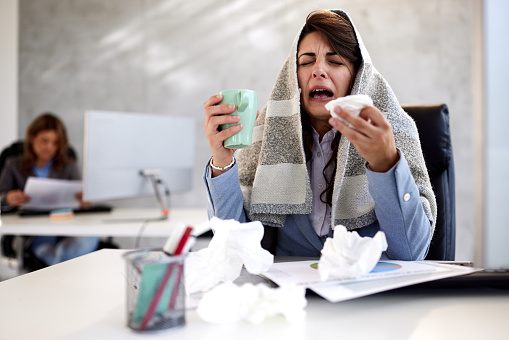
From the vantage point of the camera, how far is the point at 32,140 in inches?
116

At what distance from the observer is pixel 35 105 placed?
366cm

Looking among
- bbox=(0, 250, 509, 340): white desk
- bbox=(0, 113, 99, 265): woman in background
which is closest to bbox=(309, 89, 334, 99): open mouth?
bbox=(0, 250, 509, 340): white desk

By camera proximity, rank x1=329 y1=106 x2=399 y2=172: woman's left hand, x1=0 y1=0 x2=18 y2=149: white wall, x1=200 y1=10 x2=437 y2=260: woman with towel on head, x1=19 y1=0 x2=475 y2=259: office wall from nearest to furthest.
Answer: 1. x1=329 y1=106 x2=399 y2=172: woman's left hand
2. x1=200 y1=10 x2=437 y2=260: woman with towel on head
3. x1=19 y1=0 x2=475 y2=259: office wall
4. x1=0 y1=0 x2=18 y2=149: white wall

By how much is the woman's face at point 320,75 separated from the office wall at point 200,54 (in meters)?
2.09

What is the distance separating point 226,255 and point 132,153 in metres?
1.49

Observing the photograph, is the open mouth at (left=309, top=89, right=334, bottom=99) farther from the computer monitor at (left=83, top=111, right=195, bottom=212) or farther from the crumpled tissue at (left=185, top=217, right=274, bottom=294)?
the computer monitor at (left=83, top=111, right=195, bottom=212)

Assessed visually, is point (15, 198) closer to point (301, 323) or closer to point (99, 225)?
point (99, 225)

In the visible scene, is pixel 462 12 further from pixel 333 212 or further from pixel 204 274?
pixel 204 274

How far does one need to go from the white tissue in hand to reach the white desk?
0.04 m

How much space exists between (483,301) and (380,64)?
2.81m

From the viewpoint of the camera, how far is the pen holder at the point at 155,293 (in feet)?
1.70

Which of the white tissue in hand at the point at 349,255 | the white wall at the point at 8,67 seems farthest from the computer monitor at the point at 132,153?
the white wall at the point at 8,67

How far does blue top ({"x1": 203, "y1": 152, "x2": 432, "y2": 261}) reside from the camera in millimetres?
864

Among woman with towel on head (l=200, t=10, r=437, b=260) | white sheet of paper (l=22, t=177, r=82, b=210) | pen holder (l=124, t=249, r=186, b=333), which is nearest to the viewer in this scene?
pen holder (l=124, t=249, r=186, b=333)
